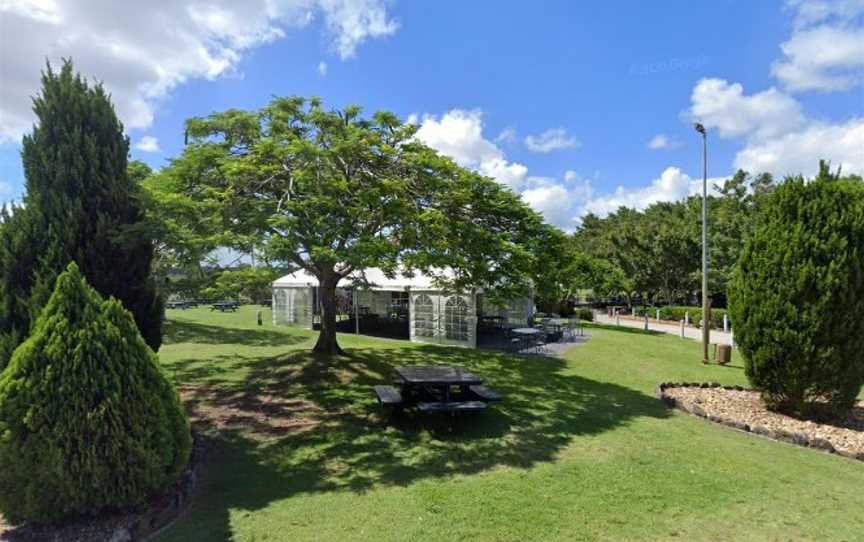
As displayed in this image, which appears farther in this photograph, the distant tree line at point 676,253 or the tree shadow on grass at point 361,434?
the distant tree line at point 676,253

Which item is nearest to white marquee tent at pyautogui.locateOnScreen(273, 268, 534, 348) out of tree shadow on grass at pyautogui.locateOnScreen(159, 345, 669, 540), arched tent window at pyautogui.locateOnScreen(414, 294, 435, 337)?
arched tent window at pyautogui.locateOnScreen(414, 294, 435, 337)

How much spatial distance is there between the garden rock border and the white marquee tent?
824 centimetres

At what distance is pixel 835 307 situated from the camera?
25.7 feet

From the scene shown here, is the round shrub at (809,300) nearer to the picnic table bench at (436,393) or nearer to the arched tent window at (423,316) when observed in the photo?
the picnic table bench at (436,393)

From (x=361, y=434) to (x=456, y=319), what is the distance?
11090 millimetres

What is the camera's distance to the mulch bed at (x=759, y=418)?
7258mm

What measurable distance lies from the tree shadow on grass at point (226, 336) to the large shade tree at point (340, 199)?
335 inches

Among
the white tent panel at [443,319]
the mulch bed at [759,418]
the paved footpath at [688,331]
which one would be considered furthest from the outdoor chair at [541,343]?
the paved footpath at [688,331]

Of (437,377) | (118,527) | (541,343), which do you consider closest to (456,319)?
(541,343)

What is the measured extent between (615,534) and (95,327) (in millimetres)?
5477

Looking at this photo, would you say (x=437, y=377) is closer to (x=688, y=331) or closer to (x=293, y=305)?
(x=293, y=305)

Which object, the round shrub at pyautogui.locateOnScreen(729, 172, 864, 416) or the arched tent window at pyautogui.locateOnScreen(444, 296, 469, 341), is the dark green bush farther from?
the round shrub at pyautogui.locateOnScreen(729, 172, 864, 416)

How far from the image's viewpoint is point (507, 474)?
19.4ft

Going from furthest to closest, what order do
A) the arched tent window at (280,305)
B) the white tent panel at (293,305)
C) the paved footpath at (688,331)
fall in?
the arched tent window at (280,305) → the white tent panel at (293,305) → the paved footpath at (688,331)
